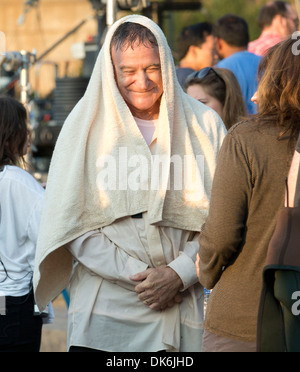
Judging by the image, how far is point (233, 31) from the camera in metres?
6.30

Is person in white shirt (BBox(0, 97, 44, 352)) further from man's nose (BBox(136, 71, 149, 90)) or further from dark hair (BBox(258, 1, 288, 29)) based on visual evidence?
dark hair (BBox(258, 1, 288, 29))

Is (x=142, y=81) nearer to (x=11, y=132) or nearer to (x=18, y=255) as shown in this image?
(x=11, y=132)

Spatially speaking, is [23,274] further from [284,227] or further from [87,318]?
[284,227]

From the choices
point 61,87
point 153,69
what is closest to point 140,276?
point 153,69

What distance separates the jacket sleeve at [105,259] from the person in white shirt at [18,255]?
536mm

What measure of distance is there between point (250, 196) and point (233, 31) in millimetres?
4078

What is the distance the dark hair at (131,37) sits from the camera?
123 inches

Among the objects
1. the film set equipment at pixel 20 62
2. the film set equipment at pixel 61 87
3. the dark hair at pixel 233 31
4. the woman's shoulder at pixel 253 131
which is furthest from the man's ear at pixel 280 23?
the woman's shoulder at pixel 253 131

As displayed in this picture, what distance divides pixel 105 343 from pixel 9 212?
0.83 m

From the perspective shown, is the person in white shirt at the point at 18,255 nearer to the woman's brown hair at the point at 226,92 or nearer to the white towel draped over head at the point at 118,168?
the white towel draped over head at the point at 118,168

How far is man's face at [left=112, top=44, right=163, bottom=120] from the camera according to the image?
10.2 feet

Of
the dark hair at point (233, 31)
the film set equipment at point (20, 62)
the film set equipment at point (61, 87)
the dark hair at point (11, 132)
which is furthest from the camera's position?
the film set equipment at point (61, 87)

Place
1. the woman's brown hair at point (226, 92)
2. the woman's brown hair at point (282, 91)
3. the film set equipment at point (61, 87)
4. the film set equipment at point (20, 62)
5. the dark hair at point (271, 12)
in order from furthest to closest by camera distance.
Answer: the film set equipment at point (61, 87) < the film set equipment at point (20, 62) < the dark hair at point (271, 12) < the woman's brown hair at point (226, 92) < the woman's brown hair at point (282, 91)

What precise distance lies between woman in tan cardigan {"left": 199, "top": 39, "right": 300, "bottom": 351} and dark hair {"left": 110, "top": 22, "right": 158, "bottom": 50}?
2.42 ft
